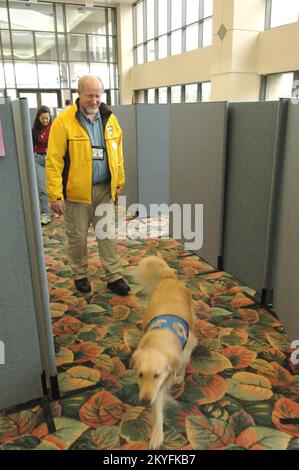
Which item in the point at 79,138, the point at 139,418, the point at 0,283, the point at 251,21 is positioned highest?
the point at 251,21

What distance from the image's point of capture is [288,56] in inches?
275

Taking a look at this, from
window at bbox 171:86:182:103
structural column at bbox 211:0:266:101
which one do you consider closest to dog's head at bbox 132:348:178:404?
structural column at bbox 211:0:266:101

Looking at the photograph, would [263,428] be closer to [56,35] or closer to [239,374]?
[239,374]

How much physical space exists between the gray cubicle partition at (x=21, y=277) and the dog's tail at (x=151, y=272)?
2.89 feet

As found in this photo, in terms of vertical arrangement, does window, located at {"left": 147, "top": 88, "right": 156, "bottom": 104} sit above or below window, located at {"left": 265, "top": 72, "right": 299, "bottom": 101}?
above

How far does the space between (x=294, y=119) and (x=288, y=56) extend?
18.9 ft

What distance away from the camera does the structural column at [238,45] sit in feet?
25.0

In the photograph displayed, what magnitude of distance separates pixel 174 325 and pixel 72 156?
1439mm

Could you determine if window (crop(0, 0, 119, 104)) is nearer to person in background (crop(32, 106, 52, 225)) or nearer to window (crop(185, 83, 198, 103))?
window (crop(185, 83, 198, 103))

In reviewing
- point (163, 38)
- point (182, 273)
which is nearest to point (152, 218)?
point (182, 273)

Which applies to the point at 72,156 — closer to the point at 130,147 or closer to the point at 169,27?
the point at 130,147

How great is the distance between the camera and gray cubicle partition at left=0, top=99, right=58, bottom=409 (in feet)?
5.10

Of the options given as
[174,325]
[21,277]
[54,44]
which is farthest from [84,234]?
[54,44]

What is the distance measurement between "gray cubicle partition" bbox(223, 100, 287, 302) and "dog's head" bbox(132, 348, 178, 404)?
4.44 feet
